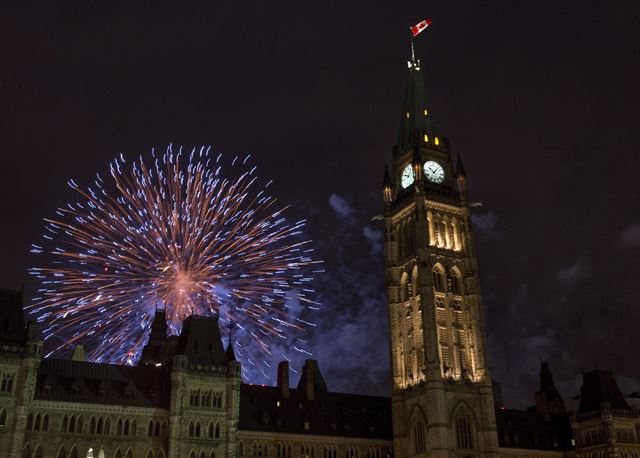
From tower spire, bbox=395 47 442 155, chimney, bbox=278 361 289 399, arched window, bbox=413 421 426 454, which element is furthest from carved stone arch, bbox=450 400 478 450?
tower spire, bbox=395 47 442 155

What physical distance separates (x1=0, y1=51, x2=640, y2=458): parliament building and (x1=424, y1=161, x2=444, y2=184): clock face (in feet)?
0.69

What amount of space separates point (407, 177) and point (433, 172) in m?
4.04

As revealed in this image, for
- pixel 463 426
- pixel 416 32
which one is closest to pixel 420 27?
pixel 416 32

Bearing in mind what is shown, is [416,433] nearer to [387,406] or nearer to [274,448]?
[387,406]

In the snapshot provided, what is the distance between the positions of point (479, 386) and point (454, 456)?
10482mm

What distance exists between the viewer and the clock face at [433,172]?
120 metres

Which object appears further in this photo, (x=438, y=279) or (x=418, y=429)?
(x=438, y=279)

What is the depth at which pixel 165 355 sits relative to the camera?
113 metres

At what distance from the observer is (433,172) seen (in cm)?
12031

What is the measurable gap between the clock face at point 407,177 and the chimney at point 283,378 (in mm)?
32443

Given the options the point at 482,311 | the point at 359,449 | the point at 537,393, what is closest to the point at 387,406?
the point at 359,449

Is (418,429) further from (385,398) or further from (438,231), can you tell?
(438,231)

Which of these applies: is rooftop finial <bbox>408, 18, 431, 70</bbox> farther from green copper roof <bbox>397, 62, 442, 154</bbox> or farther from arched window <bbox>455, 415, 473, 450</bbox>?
arched window <bbox>455, 415, 473, 450</bbox>

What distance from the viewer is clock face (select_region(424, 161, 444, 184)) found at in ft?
392
